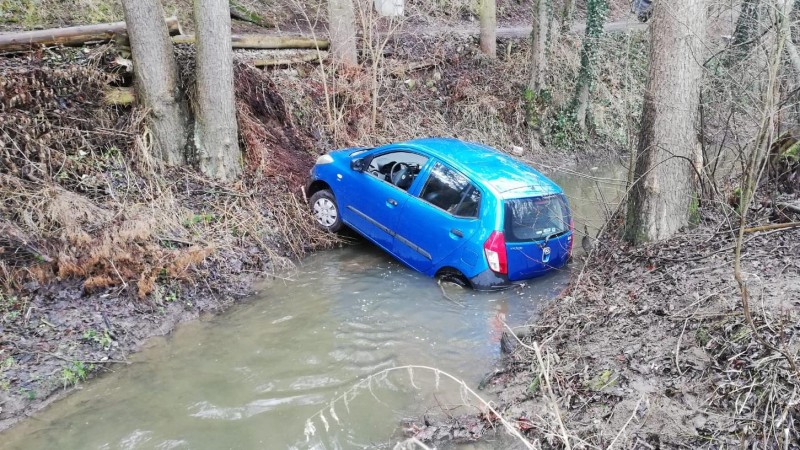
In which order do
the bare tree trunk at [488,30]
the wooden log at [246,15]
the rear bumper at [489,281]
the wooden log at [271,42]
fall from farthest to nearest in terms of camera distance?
the bare tree trunk at [488,30] → the wooden log at [246,15] → the wooden log at [271,42] → the rear bumper at [489,281]

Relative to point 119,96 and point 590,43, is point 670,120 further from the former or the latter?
point 590,43

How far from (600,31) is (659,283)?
425 inches

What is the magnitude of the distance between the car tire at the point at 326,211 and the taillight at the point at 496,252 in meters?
2.60

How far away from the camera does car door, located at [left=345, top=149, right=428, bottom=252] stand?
7297mm

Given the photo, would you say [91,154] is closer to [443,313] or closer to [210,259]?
[210,259]

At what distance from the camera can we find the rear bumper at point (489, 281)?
6.54 meters

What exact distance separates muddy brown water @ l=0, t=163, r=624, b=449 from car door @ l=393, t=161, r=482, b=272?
0.39 m

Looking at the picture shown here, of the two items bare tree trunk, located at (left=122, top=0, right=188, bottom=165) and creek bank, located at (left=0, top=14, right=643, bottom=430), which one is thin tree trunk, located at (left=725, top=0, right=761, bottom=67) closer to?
creek bank, located at (left=0, top=14, right=643, bottom=430)

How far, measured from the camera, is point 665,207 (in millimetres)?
6297

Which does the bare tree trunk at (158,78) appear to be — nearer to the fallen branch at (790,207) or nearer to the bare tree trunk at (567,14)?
the fallen branch at (790,207)

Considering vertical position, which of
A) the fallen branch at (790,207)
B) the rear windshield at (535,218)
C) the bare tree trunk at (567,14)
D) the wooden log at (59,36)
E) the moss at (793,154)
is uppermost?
the bare tree trunk at (567,14)

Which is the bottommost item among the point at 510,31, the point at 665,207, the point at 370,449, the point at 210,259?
the point at 370,449

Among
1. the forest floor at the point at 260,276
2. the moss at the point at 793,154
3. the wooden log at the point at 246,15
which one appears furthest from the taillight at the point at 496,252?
the wooden log at the point at 246,15

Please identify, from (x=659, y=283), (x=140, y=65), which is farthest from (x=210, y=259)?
(x=659, y=283)
